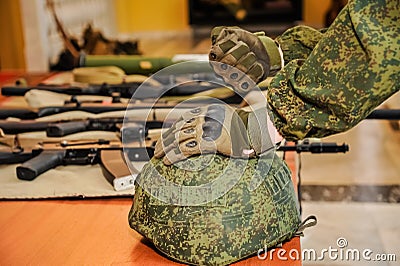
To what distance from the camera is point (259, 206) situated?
91 centimetres

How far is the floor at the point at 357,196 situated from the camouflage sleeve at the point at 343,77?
34.2 inches

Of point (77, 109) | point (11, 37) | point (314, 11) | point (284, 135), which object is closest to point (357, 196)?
point (77, 109)

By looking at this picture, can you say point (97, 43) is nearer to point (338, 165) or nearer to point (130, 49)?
point (130, 49)

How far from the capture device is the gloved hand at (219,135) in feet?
3.00

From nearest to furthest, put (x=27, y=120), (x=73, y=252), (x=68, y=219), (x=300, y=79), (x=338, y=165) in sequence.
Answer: (x=300, y=79) < (x=73, y=252) < (x=68, y=219) < (x=27, y=120) < (x=338, y=165)

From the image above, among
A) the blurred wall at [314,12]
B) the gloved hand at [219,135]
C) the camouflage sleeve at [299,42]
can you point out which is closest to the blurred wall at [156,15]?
the blurred wall at [314,12]

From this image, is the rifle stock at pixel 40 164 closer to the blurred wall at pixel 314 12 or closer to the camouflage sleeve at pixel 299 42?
the camouflage sleeve at pixel 299 42

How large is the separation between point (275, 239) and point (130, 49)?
242cm

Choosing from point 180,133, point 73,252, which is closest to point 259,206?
point 180,133

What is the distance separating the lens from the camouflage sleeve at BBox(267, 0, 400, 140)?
82cm

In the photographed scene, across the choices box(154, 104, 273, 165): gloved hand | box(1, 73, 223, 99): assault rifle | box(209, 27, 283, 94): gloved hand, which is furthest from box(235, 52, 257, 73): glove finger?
box(1, 73, 223, 99): assault rifle

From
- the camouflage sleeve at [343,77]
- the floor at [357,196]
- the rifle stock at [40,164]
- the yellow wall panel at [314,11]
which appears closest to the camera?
the camouflage sleeve at [343,77]

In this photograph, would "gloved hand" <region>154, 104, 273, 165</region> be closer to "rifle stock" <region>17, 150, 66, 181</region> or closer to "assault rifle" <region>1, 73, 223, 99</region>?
"rifle stock" <region>17, 150, 66, 181</region>

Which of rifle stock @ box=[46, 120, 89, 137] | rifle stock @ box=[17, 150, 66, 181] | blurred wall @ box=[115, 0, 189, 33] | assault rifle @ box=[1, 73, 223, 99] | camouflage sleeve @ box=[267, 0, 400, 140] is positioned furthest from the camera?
blurred wall @ box=[115, 0, 189, 33]
